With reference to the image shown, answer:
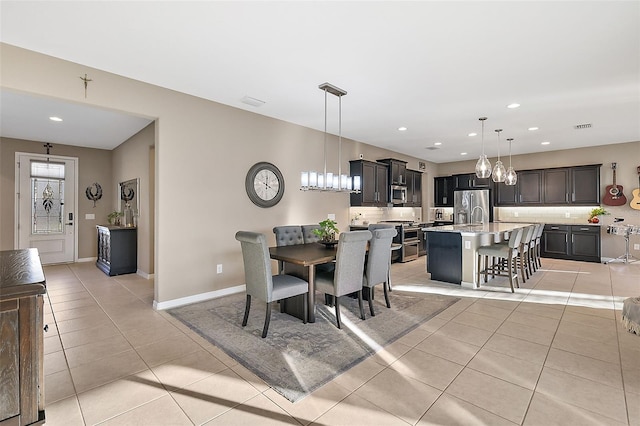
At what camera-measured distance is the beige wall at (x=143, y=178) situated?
5.29 m

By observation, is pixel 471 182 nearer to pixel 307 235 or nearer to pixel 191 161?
pixel 307 235

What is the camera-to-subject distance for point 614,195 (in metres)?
6.91

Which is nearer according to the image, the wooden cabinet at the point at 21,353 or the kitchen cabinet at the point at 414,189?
the wooden cabinet at the point at 21,353

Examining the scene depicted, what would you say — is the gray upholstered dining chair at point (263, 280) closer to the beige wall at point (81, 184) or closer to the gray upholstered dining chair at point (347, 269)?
the gray upholstered dining chair at point (347, 269)

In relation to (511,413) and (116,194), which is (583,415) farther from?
(116,194)

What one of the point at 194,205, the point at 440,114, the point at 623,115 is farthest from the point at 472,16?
the point at 623,115

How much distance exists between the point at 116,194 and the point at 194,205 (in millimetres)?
4467

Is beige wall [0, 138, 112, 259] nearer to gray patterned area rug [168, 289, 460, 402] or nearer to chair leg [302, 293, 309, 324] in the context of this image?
gray patterned area rug [168, 289, 460, 402]

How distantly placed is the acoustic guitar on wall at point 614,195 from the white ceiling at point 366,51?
3.01 metres

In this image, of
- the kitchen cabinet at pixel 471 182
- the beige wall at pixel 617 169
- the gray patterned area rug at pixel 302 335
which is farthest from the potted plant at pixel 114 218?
the beige wall at pixel 617 169

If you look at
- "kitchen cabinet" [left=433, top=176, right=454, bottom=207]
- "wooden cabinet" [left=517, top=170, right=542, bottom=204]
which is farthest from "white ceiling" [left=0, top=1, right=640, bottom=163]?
"kitchen cabinet" [left=433, top=176, right=454, bottom=207]

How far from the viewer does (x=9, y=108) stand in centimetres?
448

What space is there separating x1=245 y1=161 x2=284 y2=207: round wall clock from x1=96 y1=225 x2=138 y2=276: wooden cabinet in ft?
9.27

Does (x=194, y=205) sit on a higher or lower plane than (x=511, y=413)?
higher
